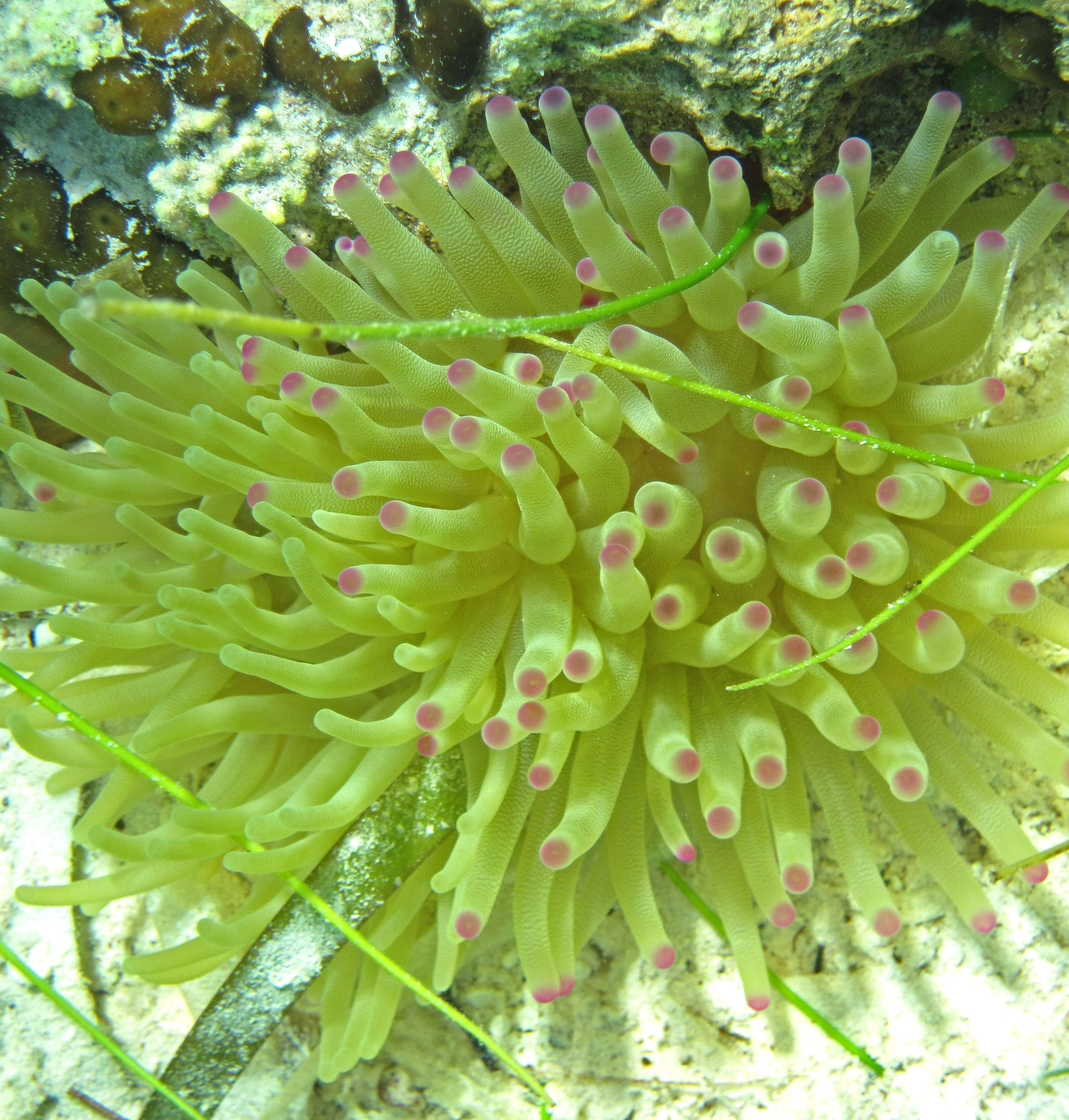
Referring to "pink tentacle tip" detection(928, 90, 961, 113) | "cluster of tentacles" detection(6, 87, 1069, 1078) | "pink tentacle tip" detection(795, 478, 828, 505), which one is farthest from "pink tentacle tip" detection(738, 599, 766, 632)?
"pink tentacle tip" detection(928, 90, 961, 113)

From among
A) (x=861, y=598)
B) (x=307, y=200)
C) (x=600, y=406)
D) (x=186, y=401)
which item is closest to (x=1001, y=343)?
(x=861, y=598)

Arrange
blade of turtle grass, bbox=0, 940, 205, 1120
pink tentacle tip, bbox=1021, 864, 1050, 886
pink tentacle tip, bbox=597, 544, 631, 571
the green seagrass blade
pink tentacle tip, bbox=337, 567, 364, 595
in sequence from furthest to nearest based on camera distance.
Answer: blade of turtle grass, bbox=0, 940, 205, 1120
the green seagrass blade
pink tentacle tip, bbox=1021, 864, 1050, 886
pink tentacle tip, bbox=337, 567, 364, 595
pink tentacle tip, bbox=597, 544, 631, 571

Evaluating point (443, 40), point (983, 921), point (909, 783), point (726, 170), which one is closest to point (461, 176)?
point (443, 40)

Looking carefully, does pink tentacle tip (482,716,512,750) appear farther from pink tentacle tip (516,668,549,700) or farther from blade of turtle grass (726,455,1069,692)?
blade of turtle grass (726,455,1069,692)

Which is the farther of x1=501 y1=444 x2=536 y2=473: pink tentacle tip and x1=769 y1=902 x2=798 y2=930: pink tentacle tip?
x1=769 y1=902 x2=798 y2=930: pink tentacle tip

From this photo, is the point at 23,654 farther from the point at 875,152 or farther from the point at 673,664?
the point at 875,152
